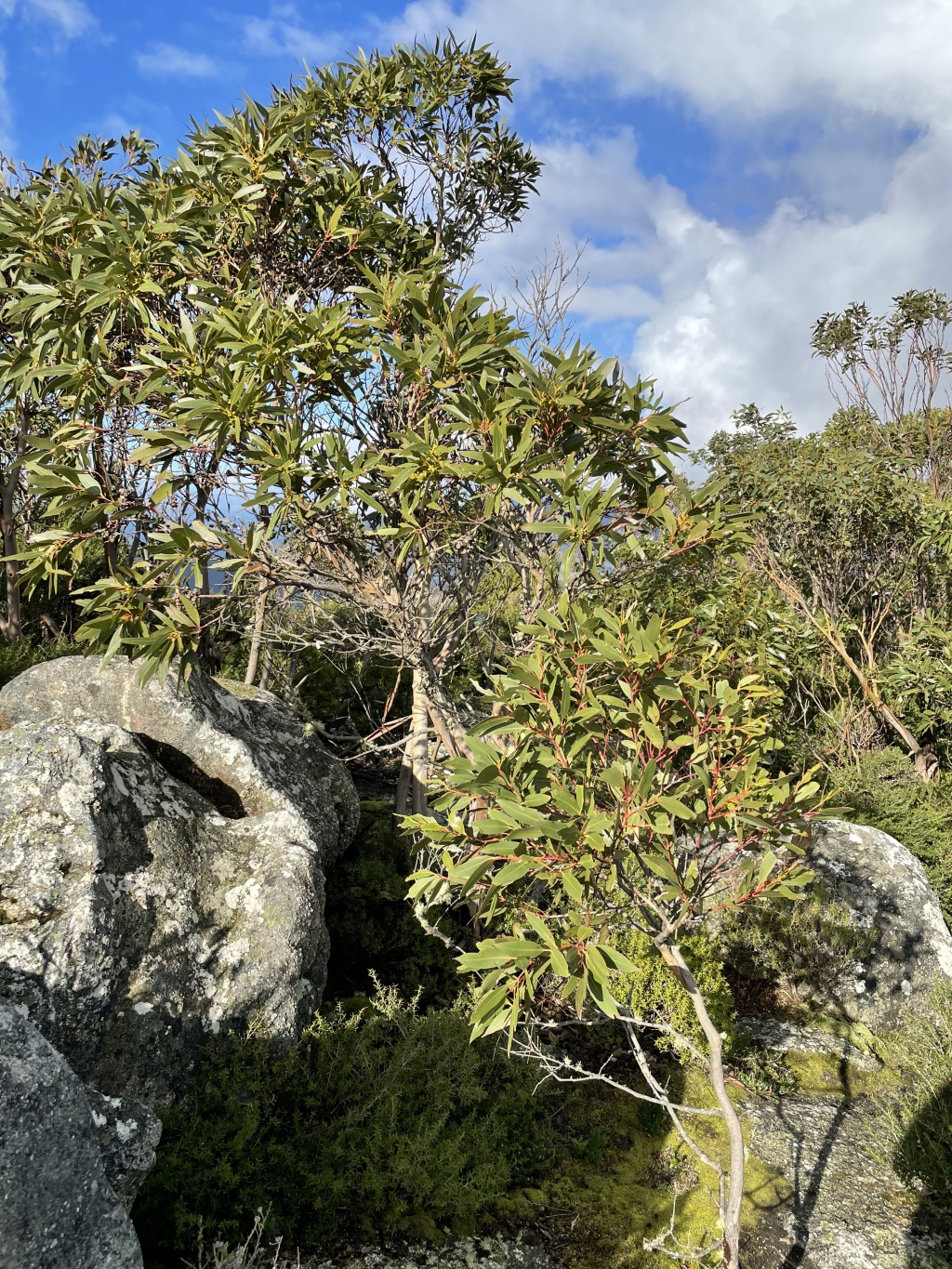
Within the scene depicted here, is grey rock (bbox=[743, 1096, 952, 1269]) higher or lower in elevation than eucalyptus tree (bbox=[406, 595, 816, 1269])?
lower

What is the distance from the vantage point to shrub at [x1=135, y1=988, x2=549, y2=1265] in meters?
3.17

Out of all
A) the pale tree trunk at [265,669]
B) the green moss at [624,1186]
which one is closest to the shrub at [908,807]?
the green moss at [624,1186]

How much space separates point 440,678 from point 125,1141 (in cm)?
295

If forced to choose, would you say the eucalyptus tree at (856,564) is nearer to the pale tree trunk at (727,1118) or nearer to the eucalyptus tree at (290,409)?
the eucalyptus tree at (290,409)

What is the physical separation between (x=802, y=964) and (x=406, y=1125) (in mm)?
4376

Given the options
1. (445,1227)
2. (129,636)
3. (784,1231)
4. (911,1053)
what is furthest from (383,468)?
(911,1053)

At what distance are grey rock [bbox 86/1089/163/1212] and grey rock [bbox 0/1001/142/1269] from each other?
0.30 meters

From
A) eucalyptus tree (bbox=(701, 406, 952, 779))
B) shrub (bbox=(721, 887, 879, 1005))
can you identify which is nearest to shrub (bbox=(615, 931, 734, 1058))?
shrub (bbox=(721, 887, 879, 1005))

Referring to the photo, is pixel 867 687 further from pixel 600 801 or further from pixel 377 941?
pixel 600 801

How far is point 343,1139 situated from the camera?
12.0ft

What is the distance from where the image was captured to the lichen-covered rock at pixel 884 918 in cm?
660

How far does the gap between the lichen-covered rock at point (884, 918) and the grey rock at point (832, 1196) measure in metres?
1.29

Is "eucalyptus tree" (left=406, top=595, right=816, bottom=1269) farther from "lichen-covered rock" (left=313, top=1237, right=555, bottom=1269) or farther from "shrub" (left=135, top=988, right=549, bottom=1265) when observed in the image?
"shrub" (left=135, top=988, right=549, bottom=1265)

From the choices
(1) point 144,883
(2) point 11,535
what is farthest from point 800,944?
(2) point 11,535
